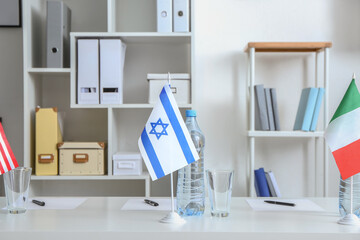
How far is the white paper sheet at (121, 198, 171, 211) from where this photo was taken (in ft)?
4.32

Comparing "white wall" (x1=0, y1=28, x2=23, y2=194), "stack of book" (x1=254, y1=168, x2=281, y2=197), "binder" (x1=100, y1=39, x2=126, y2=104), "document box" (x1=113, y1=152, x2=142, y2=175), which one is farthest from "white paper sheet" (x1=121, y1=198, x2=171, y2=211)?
"white wall" (x1=0, y1=28, x2=23, y2=194)

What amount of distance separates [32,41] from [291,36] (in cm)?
165

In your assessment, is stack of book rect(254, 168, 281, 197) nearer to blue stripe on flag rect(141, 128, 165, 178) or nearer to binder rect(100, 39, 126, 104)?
binder rect(100, 39, 126, 104)

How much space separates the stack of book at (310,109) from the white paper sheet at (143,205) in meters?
1.28

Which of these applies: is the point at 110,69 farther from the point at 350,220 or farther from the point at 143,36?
the point at 350,220

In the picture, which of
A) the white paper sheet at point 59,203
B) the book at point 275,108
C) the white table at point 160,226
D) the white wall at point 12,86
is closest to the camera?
the white table at point 160,226

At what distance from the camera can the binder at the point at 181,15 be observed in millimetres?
2400

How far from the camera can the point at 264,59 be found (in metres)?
2.76

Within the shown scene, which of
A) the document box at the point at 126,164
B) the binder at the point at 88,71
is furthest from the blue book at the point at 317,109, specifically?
the binder at the point at 88,71

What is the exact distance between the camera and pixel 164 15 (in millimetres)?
2404

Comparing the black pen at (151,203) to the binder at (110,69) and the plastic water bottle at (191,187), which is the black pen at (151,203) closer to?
the plastic water bottle at (191,187)

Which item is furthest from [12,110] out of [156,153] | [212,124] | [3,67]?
[156,153]

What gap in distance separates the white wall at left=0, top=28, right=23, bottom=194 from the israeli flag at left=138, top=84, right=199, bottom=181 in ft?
5.92

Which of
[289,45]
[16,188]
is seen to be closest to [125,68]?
[289,45]
